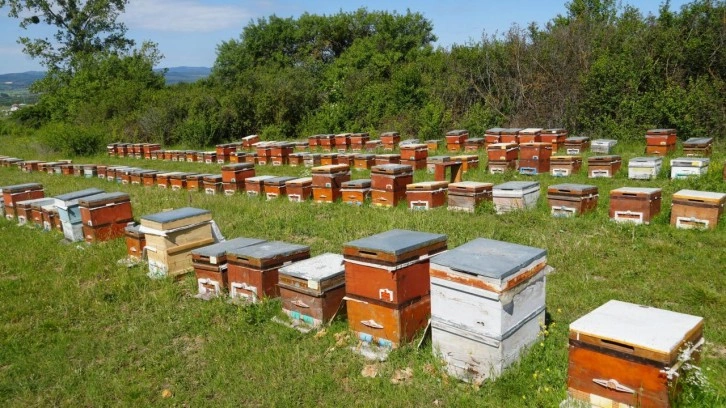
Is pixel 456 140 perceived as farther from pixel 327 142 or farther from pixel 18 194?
pixel 18 194

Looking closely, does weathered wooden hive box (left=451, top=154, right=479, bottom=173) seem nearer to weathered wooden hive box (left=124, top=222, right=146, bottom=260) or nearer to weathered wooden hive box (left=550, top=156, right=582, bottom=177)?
weathered wooden hive box (left=550, top=156, right=582, bottom=177)

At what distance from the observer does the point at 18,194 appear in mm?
10836

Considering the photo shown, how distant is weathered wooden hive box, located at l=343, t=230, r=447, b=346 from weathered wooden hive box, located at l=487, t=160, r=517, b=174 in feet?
24.9

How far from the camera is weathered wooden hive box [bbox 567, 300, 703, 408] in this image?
2936mm

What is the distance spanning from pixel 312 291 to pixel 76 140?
24.2 m

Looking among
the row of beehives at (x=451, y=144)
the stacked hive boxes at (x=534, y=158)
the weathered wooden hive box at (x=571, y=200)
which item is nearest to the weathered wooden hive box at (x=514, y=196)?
the weathered wooden hive box at (x=571, y=200)

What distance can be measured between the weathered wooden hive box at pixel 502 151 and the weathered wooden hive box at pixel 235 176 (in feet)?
17.9

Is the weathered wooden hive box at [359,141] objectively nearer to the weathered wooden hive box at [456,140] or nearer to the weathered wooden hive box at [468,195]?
the weathered wooden hive box at [456,140]

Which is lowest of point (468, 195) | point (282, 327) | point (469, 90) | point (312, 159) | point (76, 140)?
point (282, 327)

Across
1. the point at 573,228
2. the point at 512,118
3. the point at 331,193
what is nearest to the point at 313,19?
the point at 512,118

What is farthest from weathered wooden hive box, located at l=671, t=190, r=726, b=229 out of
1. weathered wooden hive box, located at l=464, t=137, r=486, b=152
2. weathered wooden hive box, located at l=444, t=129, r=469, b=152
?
weathered wooden hive box, located at l=444, t=129, r=469, b=152

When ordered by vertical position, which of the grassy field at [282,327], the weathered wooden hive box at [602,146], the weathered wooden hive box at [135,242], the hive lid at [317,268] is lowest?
the grassy field at [282,327]

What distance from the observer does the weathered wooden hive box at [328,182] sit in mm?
Answer: 10383

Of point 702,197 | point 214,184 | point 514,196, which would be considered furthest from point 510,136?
point 702,197
